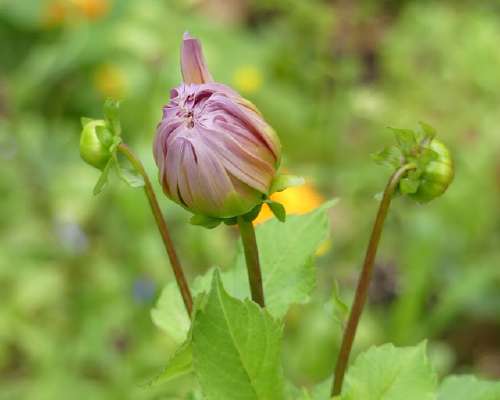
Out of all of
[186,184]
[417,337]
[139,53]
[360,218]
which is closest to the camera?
[186,184]

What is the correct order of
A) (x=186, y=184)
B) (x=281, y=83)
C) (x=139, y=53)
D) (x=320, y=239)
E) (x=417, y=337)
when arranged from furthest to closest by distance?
(x=281, y=83), (x=139, y=53), (x=417, y=337), (x=320, y=239), (x=186, y=184)

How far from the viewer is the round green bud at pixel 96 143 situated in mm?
635

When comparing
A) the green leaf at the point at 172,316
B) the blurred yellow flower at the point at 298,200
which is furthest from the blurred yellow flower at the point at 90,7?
the green leaf at the point at 172,316

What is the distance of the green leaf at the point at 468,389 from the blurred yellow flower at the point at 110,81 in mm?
1972

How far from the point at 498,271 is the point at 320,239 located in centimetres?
148

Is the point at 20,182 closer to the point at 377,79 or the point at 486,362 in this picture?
the point at 486,362

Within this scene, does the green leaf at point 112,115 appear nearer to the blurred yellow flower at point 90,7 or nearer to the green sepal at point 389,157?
the green sepal at point 389,157

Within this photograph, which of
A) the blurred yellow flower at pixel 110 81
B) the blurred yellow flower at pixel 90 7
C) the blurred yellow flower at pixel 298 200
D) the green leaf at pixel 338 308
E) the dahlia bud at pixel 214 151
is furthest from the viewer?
the blurred yellow flower at pixel 90 7

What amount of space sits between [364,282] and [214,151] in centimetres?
17

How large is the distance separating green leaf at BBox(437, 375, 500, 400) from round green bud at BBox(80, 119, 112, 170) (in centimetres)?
36

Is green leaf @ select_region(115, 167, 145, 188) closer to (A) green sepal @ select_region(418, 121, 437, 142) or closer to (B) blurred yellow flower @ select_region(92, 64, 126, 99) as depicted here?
(A) green sepal @ select_region(418, 121, 437, 142)

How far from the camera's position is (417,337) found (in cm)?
194

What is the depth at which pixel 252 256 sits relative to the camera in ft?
2.11

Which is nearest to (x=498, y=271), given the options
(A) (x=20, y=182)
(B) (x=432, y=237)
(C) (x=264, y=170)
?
(B) (x=432, y=237)
